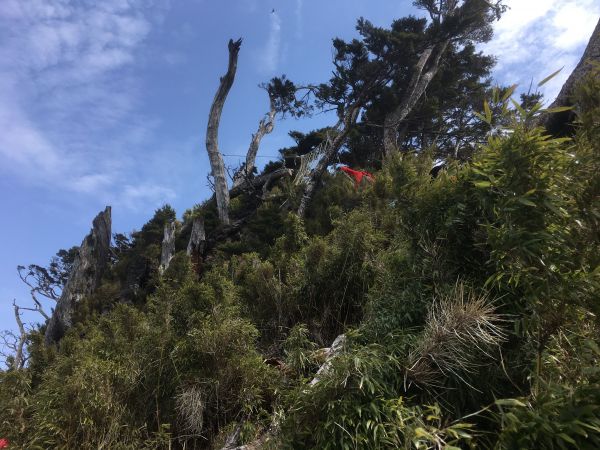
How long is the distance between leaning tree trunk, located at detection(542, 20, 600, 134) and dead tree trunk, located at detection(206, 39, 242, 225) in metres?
9.41

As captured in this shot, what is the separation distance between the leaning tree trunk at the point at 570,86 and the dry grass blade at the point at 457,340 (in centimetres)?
459

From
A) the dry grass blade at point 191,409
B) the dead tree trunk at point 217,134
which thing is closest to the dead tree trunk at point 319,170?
the dead tree trunk at point 217,134

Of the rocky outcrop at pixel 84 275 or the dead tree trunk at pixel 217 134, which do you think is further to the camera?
the dead tree trunk at pixel 217 134

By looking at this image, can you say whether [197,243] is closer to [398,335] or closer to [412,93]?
[412,93]

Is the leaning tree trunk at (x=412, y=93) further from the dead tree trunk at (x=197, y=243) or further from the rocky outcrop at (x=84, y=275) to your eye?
the rocky outcrop at (x=84, y=275)

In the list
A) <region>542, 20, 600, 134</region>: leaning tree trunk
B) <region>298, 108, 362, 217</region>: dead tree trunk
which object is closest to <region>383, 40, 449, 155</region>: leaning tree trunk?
<region>298, 108, 362, 217</region>: dead tree trunk

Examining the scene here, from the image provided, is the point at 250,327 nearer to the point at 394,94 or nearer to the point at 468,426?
the point at 468,426

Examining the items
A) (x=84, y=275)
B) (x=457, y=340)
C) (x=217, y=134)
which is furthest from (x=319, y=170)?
(x=457, y=340)

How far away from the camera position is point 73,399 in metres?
4.09

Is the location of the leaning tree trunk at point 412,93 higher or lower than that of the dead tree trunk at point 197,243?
higher

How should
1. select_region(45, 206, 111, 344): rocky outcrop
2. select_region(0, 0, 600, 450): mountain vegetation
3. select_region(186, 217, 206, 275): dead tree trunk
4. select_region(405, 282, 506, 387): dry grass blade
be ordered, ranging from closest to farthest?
select_region(0, 0, 600, 450): mountain vegetation → select_region(405, 282, 506, 387): dry grass blade → select_region(186, 217, 206, 275): dead tree trunk → select_region(45, 206, 111, 344): rocky outcrop

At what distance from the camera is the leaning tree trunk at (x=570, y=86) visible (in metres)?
6.67

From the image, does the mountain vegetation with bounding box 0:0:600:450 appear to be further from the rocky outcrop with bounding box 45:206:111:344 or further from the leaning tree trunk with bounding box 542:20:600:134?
the rocky outcrop with bounding box 45:206:111:344

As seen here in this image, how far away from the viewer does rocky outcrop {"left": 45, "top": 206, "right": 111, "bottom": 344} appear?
11.8m
